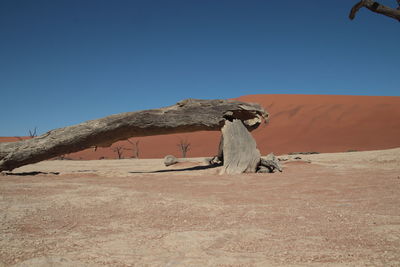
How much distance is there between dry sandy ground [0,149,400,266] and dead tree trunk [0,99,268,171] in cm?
338

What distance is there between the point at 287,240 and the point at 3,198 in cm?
363

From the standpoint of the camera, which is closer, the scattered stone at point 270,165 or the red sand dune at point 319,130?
the scattered stone at point 270,165

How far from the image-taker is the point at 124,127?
7.70m

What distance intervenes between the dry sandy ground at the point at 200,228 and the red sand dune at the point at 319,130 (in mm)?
17470

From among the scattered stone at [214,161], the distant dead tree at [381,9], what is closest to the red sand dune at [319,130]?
the scattered stone at [214,161]

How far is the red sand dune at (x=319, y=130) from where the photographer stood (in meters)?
24.1

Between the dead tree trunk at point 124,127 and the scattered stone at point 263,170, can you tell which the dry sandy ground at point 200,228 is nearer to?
the scattered stone at point 263,170

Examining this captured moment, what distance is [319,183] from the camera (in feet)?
16.5

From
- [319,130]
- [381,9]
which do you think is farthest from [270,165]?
[319,130]

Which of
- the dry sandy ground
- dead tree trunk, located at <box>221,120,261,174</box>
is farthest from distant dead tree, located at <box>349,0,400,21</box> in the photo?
the dry sandy ground

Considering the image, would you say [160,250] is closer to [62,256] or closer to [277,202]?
[62,256]

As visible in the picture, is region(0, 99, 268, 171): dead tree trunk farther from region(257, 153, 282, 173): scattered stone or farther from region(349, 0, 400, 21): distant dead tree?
region(349, 0, 400, 21): distant dead tree

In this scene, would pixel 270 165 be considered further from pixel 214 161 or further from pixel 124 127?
pixel 124 127

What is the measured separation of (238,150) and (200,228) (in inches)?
206
